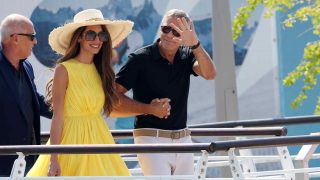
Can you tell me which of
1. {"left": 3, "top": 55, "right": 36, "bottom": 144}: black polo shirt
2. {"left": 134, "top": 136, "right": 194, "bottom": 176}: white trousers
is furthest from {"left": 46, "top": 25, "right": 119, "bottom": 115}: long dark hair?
{"left": 134, "top": 136, "right": 194, "bottom": 176}: white trousers

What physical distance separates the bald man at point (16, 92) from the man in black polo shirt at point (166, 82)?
61 centimetres

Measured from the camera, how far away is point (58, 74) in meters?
6.31

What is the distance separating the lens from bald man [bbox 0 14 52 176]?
21.0 feet

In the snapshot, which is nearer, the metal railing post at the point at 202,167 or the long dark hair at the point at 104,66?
the metal railing post at the point at 202,167

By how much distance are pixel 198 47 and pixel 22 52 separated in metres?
1.14

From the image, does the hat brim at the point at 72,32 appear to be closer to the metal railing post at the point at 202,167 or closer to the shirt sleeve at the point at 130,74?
the shirt sleeve at the point at 130,74

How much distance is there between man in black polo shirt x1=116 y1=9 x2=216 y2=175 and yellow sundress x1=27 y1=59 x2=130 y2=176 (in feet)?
1.09

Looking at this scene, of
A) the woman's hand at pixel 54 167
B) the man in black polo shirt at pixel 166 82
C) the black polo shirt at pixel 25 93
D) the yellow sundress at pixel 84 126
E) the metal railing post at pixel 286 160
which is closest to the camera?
the woman's hand at pixel 54 167

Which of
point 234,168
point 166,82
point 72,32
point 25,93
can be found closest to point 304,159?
point 166,82

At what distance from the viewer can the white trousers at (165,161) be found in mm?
6547

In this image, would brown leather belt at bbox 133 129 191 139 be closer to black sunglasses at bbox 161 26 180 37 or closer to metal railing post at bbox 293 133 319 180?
black sunglasses at bbox 161 26 180 37

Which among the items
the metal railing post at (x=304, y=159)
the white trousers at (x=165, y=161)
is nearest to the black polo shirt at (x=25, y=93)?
the white trousers at (x=165, y=161)

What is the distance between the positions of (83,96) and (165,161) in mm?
722

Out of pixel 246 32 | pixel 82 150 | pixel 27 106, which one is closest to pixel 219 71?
pixel 27 106
